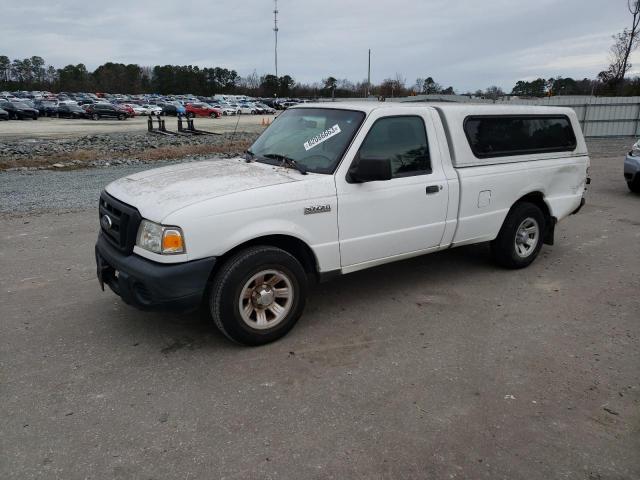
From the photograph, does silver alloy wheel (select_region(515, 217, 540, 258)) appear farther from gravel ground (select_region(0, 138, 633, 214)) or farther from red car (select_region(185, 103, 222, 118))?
red car (select_region(185, 103, 222, 118))

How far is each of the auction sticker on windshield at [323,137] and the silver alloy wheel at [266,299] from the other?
4.04 ft

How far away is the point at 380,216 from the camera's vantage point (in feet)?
14.4

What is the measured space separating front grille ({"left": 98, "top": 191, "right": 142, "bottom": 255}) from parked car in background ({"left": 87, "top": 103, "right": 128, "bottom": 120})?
1786 inches

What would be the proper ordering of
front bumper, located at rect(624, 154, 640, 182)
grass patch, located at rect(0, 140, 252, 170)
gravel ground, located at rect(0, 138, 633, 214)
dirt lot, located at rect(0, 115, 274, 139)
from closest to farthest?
gravel ground, located at rect(0, 138, 633, 214) → front bumper, located at rect(624, 154, 640, 182) → grass patch, located at rect(0, 140, 252, 170) → dirt lot, located at rect(0, 115, 274, 139)

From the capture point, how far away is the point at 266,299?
392 centimetres

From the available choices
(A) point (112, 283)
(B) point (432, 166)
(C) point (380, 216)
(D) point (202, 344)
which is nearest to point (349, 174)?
(C) point (380, 216)

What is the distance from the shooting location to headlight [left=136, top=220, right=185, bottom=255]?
3.49 meters

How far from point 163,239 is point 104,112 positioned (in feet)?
153

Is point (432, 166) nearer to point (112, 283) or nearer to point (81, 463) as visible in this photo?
point (112, 283)

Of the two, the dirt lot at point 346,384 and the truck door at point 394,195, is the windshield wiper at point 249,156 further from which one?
the dirt lot at point 346,384

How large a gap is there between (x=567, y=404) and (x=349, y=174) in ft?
7.51

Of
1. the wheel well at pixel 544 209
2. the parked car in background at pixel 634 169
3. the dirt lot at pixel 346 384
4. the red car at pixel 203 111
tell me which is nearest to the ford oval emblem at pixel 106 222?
the dirt lot at pixel 346 384

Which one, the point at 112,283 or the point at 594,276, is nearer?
the point at 112,283

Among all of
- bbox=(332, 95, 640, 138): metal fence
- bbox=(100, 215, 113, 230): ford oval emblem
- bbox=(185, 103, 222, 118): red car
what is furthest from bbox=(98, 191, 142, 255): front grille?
bbox=(185, 103, 222, 118): red car
